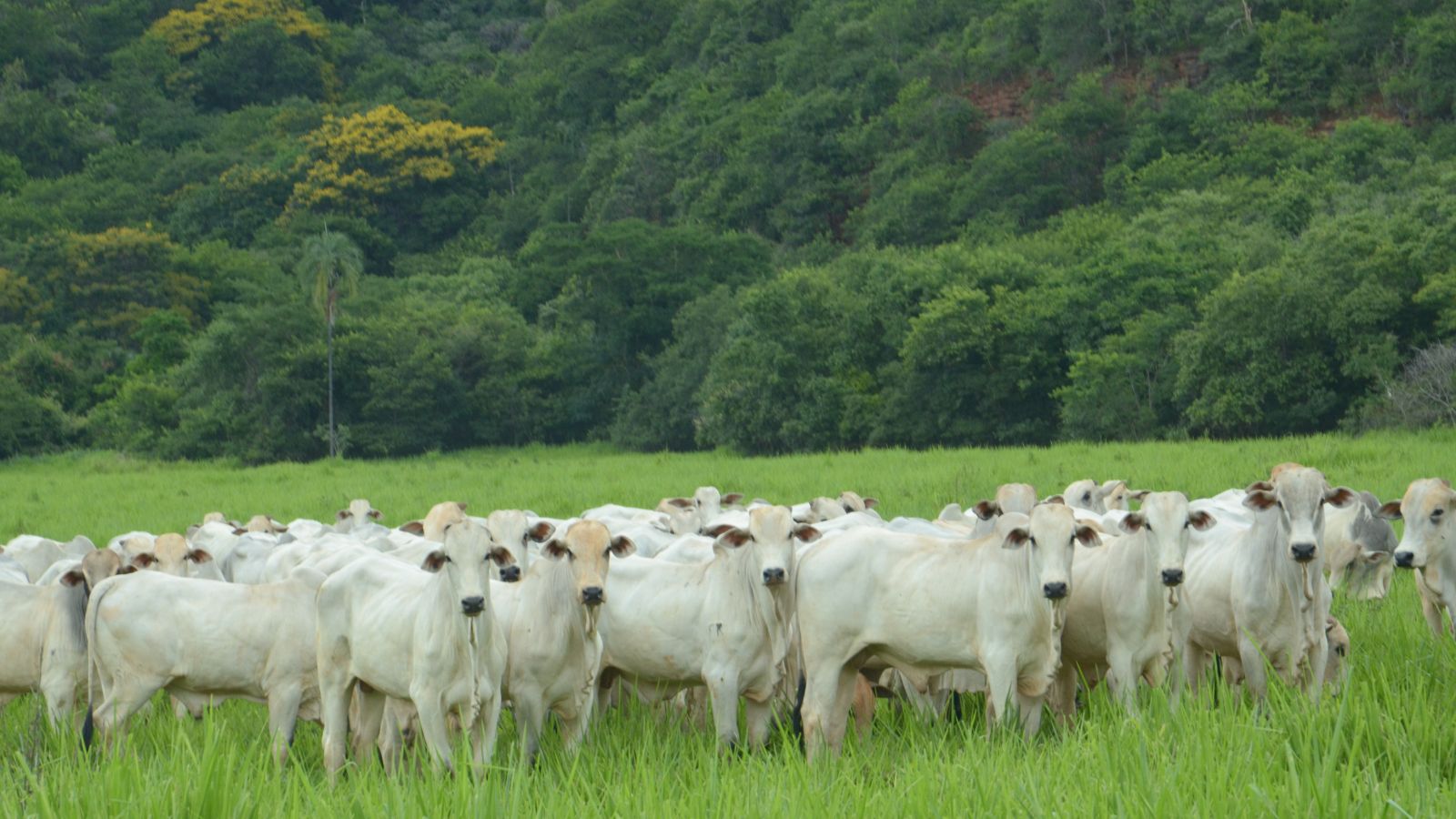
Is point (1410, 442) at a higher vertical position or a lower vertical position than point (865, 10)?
lower

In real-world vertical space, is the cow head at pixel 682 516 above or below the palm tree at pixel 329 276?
below

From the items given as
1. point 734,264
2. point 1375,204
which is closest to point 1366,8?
point 1375,204

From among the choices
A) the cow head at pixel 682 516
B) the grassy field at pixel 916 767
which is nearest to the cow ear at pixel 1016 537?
the grassy field at pixel 916 767

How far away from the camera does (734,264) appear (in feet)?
174

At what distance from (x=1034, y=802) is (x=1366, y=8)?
5022cm

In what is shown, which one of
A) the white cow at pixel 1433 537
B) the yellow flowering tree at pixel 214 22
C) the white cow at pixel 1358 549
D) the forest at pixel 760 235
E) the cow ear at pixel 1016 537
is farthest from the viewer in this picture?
the yellow flowering tree at pixel 214 22

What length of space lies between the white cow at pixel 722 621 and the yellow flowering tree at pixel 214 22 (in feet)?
262

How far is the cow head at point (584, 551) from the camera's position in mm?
8500

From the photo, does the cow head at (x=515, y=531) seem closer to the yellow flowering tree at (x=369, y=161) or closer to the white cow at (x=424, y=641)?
the white cow at (x=424, y=641)

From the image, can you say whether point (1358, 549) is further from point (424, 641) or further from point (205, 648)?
point (205, 648)

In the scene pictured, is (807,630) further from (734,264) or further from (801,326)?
(734,264)

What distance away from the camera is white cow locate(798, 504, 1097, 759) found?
327 inches

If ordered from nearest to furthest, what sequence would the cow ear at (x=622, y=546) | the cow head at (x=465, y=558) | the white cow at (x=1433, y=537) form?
the cow head at (x=465, y=558) < the cow ear at (x=622, y=546) < the white cow at (x=1433, y=537)

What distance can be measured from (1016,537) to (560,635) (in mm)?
2381
